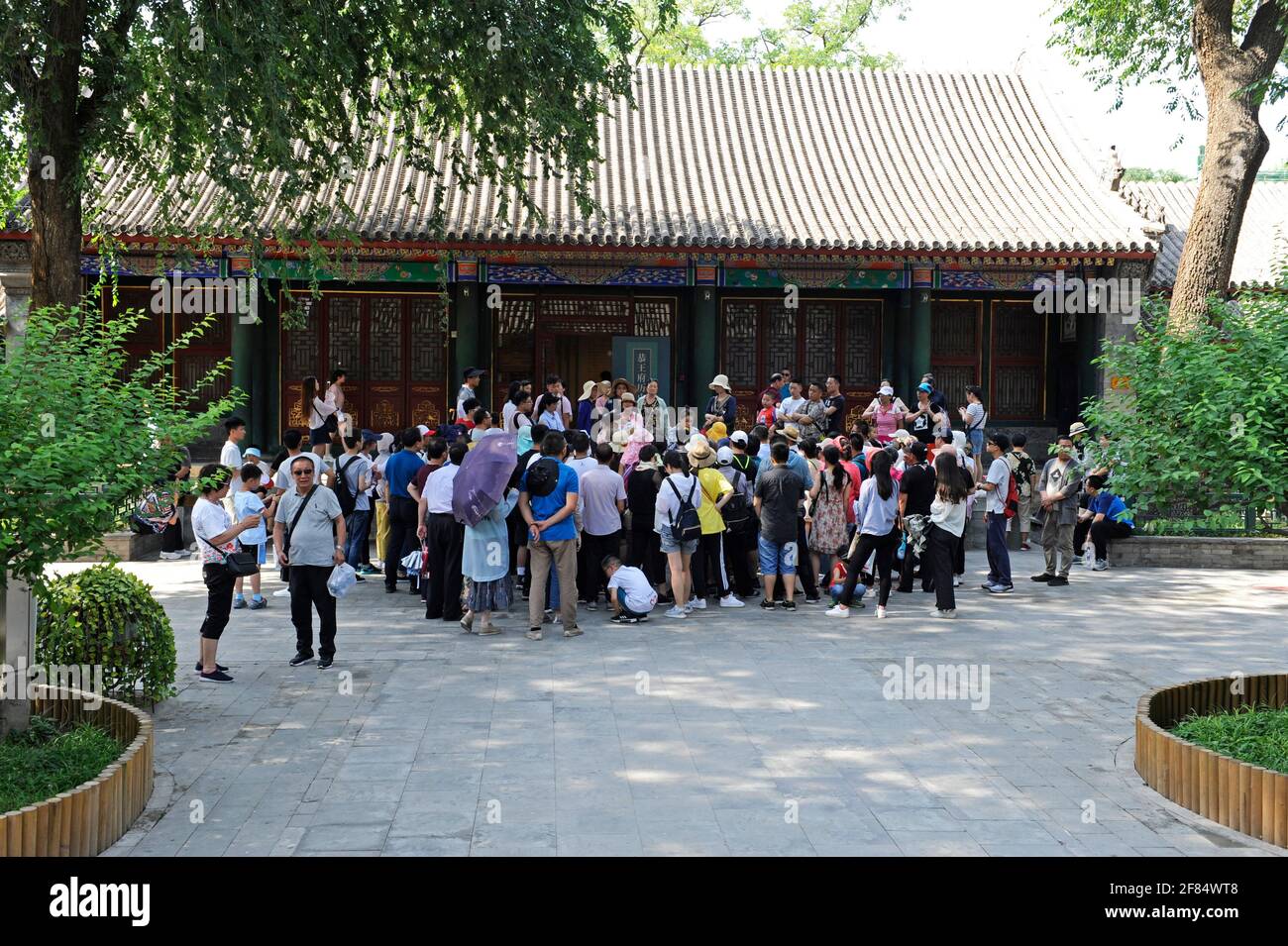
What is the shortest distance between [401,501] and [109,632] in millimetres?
4862

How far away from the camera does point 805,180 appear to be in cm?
2066

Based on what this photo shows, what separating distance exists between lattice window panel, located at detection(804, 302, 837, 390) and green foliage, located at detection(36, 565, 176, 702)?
14.2m

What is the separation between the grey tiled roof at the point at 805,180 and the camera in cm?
1841

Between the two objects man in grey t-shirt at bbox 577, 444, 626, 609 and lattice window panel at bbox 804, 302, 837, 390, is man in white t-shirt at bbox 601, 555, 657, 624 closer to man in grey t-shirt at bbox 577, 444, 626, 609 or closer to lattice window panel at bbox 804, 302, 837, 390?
man in grey t-shirt at bbox 577, 444, 626, 609

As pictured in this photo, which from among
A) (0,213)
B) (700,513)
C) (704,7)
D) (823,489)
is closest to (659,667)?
(700,513)

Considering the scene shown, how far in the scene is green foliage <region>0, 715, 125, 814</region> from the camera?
595 centimetres

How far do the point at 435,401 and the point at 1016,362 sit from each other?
928 centimetres

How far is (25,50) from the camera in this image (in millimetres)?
10547

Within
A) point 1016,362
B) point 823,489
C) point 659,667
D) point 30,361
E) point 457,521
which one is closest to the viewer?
point 30,361

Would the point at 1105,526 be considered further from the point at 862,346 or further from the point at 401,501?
the point at 401,501

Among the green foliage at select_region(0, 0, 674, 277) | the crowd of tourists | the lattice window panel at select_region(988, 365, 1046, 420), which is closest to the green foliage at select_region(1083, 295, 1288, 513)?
the crowd of tourists

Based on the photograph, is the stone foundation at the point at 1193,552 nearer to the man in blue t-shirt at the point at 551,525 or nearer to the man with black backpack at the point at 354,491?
the man in blue t-shirt at the point at 551,525

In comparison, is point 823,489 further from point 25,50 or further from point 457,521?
point 25,50

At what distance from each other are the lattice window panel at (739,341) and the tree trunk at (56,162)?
11.6 meters
